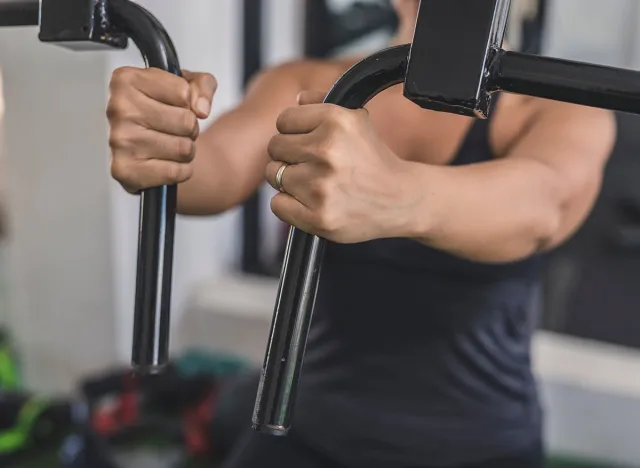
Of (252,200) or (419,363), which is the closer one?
(419,363)

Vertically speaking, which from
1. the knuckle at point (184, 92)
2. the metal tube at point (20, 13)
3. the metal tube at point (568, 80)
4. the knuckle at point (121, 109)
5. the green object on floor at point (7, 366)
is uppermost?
the metal tube at point (20, 13)

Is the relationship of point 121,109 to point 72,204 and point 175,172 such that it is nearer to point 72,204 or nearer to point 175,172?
point 175,172

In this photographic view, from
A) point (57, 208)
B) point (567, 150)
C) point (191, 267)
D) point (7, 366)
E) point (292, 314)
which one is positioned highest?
point (567, 150)

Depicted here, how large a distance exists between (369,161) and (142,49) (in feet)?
0.67

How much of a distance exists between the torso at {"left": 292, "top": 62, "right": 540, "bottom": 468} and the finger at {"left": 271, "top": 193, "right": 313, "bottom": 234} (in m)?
0.43

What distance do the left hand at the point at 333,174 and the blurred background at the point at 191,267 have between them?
1.12 metres

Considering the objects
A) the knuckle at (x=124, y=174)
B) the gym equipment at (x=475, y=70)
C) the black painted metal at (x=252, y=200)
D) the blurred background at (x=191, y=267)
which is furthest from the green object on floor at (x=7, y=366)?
the gym equipment at (x=475, y=70)

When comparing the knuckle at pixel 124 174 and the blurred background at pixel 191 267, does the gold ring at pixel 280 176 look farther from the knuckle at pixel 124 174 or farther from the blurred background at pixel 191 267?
the blurred background at pixel 191 267

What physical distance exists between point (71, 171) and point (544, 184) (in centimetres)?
126

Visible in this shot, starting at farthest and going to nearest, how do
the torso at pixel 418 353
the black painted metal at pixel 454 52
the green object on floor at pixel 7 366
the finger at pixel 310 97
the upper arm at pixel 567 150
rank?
the green object on floor at pixel 7 366 < the torso at pixel 418 353 < the upper arm at pixel 567 150 < the finger at pixel 310 97 < the black painted metal at pixel 454 52

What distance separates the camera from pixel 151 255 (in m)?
0.54

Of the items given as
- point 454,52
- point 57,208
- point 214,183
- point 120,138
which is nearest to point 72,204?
point 57,208

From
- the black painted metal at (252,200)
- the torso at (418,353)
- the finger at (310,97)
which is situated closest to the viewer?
the finger at (310,97)

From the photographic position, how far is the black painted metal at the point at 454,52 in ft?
1.37
